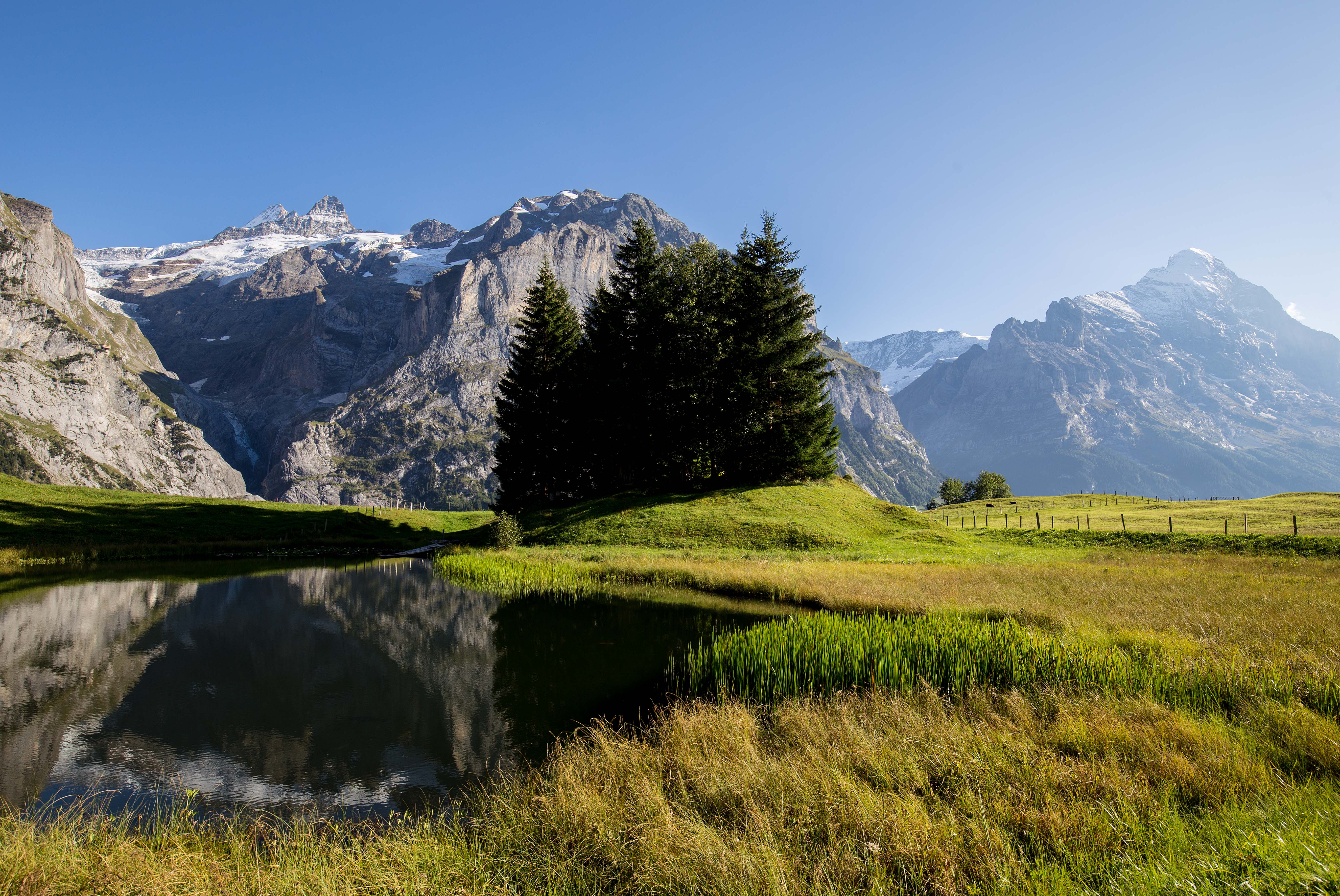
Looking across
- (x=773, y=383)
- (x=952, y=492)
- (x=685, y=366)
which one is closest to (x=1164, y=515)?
(x=773, y=383)

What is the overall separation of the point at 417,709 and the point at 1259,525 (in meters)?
56.5

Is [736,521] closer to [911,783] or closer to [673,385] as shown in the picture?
[673,385]

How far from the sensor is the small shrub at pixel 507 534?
127ft

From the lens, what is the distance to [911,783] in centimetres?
645

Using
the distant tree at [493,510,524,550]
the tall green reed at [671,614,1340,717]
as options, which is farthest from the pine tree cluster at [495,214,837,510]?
the tall green reed at [671,614,1340,717]

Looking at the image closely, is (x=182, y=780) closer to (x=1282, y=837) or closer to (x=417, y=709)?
(x=417, y=709)

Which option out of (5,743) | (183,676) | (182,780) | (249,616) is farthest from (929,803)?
(249,616)

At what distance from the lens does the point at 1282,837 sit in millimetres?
4480

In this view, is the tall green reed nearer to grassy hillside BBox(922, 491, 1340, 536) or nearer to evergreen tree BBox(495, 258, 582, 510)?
grassy hillside BBox(922, 491, 1340, 536)

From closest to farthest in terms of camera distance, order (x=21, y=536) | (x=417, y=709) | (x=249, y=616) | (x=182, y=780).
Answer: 1. (x=182, y=780)
2. (x=417, y=709)
3. (x=249, y=616)
4. (x=21, y=536)

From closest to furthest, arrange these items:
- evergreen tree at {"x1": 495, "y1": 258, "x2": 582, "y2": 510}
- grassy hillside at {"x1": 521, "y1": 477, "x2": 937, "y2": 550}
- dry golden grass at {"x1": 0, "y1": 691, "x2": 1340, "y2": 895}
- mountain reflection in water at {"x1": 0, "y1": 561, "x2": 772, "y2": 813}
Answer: dry golden grass at {"x1": 0, "y1": 691, "x2": 1340, "y2": 895}
mountain reflection in water at {"x1": 0, "y1": 561, "x2": 772, "y2": 813}
grassy hillside at {"x1": 521, "y1": 477, "x2": 937, "y2": 550}
evergreen tree at {"x1": 495, "y1": 258, "x2": 582, "y2": 510}

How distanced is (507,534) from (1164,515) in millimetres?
56632

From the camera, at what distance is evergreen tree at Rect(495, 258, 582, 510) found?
177 feet

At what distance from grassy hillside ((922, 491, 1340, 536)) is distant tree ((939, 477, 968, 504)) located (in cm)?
5278
